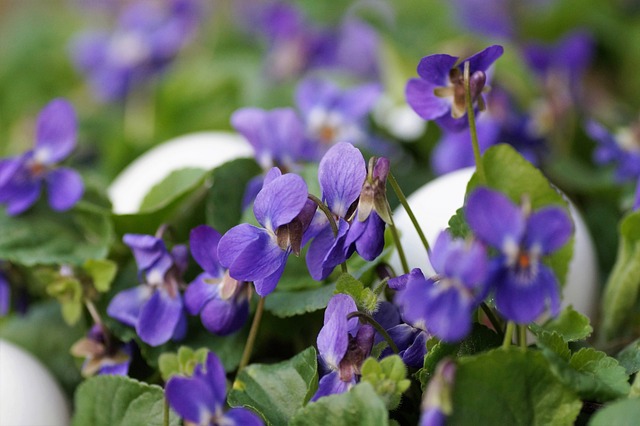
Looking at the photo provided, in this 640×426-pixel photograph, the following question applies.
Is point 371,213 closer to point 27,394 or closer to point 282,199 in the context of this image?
point 282,199

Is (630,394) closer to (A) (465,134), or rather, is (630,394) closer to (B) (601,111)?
(A) (465,134)

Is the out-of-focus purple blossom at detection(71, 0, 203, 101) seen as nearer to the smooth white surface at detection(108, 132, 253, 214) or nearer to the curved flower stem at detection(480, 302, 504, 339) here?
the smooth white surface at detection(108, 132, 253, 214)

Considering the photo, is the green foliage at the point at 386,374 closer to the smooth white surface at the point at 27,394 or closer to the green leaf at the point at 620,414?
the green leaf at the point at 620,414

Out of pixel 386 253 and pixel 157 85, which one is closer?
pixel 386 253

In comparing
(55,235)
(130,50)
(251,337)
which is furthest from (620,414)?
(130,50)

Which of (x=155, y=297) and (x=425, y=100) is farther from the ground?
(x=425, y=100)

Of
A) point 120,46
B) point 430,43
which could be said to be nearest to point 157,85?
point 120,46

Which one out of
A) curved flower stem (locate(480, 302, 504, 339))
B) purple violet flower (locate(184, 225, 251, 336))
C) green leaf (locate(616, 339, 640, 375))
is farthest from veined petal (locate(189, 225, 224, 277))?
green leaf (locate(616, 339, 640, 375))

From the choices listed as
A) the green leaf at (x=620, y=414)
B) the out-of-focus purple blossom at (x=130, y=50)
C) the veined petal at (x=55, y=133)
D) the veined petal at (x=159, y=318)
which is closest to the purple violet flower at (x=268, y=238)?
the veined petal at (x=159, y=318)
